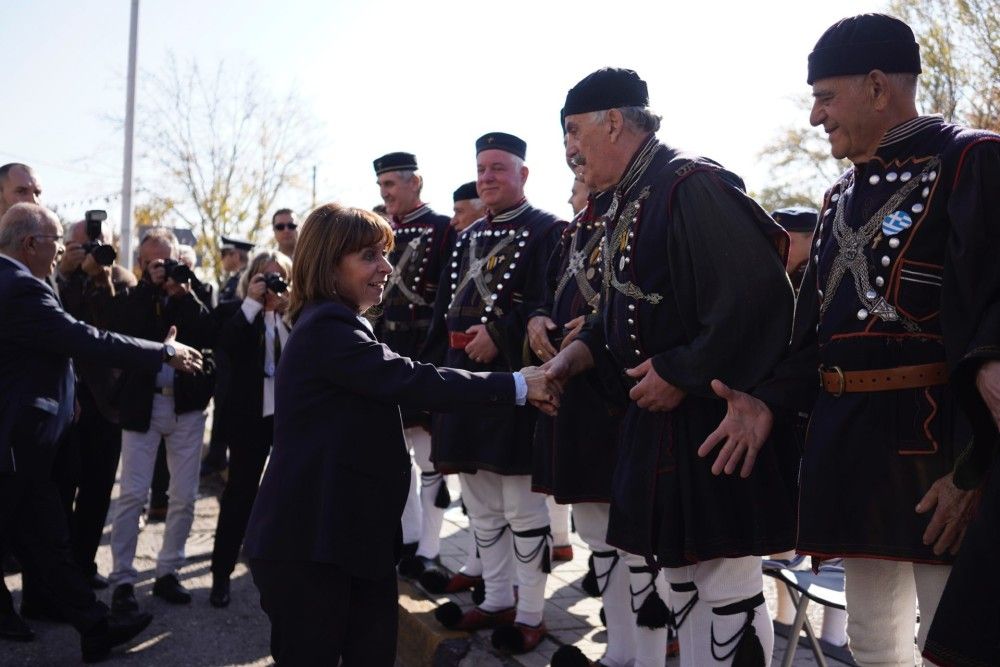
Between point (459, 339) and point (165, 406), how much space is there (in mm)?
1899

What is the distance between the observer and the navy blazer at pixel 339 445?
3.14 meters

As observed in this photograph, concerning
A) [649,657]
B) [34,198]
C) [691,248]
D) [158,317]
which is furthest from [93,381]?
[691,248]

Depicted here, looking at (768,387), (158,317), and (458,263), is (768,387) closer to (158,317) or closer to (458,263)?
(458,263)

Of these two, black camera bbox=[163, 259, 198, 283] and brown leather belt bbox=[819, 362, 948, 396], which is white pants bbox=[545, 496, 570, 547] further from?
brown leather belt bbox=[819, 362, 948, 396]

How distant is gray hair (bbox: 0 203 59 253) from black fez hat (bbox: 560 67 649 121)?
9.75 ft

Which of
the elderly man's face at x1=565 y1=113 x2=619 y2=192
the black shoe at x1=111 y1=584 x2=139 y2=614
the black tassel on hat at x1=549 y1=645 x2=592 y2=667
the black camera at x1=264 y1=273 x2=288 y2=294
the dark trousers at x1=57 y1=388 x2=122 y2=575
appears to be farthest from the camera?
the dark trousers at x1=57 y1=388 x2=122 y2=575

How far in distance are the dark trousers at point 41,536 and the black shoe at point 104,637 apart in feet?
0.16

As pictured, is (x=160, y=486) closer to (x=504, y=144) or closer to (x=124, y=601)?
(x=124, y=601)

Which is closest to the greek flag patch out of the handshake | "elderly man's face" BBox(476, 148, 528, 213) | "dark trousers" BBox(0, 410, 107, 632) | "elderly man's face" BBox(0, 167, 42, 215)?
the handshake

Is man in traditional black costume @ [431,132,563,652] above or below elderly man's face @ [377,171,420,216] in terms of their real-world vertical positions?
below

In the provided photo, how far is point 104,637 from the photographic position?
192 inches

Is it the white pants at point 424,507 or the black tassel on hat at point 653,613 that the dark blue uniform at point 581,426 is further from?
the white pants at point 424,507

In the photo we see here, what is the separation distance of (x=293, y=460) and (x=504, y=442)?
1814 mm

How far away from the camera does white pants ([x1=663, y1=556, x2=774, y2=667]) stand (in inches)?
119
